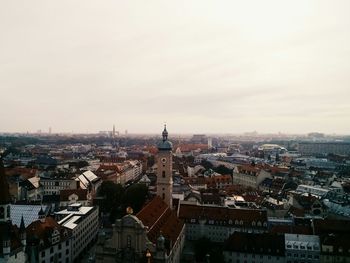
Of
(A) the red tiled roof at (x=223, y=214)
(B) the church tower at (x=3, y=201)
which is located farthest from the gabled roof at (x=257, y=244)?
(B) the church tower at (x=3, y=201)

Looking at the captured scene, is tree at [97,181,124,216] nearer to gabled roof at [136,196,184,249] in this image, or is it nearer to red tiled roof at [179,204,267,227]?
red tiled roof at [179,204,267,227]

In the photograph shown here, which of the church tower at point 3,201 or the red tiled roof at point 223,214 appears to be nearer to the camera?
the church tower at point 3,201

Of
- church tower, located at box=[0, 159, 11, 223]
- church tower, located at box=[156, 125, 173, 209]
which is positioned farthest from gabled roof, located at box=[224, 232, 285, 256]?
church tower, located at box=[0, 159, 11, 223]

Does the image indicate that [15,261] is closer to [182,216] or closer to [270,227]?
[182,216]

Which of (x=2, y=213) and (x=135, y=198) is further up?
(x=2, y=213)

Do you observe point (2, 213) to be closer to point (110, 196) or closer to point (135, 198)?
point (135, 198)

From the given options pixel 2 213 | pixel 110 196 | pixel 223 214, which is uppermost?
pixel 2 213

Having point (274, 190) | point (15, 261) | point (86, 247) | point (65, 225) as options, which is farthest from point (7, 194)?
point (274, 190)

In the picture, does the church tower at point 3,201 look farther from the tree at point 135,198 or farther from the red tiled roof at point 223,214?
the tree at point 135,198

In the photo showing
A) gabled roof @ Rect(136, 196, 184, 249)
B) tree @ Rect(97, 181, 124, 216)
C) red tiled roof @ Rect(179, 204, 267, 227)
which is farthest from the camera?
tree @ Rect(97, 181, 124, 216)

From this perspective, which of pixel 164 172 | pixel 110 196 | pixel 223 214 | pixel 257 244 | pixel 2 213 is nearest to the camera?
pixel 2 213

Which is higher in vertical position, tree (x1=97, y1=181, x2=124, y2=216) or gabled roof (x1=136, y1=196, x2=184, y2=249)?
gabled roof (x1=136, y1=196, x2=184, y2=249)

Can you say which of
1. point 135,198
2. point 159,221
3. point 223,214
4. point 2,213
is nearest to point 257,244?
point 223,214

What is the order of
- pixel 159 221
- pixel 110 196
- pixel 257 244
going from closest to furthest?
1. pixel 159 221
2. pixel 257 244
3. pixel 110 196
